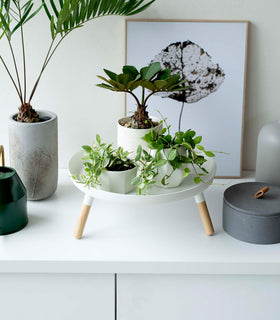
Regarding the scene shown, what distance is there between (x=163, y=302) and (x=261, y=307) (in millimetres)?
228

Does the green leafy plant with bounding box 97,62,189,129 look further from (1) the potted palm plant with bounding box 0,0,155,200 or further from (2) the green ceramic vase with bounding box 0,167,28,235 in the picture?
(2) the green ceramic vase with bounding box 0,167,28,235

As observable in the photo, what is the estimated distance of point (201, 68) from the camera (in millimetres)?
1503

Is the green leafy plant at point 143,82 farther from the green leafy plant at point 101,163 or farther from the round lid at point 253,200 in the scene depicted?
the round lid at point 253,200

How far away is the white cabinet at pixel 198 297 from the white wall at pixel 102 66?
0.52 metres

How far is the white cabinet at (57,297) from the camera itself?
1.20 m

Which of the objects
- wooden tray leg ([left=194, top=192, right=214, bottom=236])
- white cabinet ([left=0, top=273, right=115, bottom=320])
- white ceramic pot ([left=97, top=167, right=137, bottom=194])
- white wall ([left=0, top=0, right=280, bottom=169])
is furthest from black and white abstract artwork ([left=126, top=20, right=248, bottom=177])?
white cabinet ([left=0, top=273, right=115, bottom=320])

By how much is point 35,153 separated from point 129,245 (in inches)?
13.7

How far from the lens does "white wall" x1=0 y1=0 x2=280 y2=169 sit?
147cm

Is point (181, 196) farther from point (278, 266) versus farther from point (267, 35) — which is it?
point (267, 35)

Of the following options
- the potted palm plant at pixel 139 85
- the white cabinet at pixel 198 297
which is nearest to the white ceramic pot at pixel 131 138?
the potted palm plant at pixel 139 85

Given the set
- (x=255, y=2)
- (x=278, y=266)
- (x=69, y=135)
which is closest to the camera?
(x=278, y=266)

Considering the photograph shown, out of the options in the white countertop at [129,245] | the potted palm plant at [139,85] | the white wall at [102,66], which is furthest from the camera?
the white wall at [102,66]

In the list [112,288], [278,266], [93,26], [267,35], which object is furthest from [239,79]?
[112,288]

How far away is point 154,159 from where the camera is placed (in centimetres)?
121
